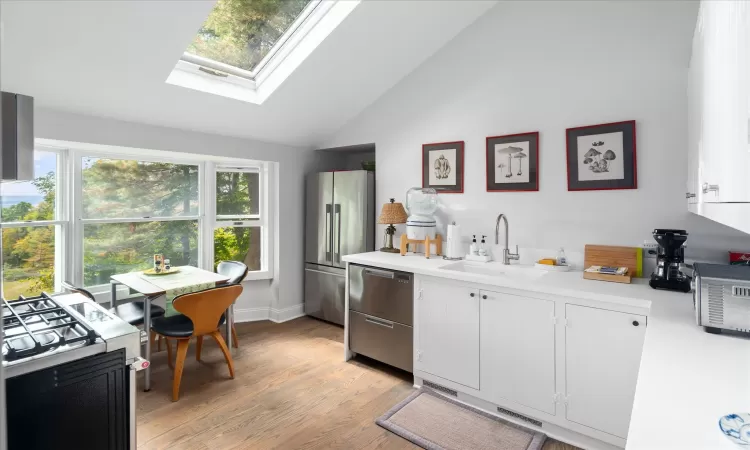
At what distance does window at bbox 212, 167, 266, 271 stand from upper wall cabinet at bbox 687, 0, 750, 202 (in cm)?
393

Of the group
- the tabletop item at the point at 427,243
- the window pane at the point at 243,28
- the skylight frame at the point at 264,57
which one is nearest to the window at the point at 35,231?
the skylight frame at the point at 264,57

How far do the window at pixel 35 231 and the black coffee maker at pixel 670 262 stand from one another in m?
4.33

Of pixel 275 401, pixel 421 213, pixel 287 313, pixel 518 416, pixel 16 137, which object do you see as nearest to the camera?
pixel 16 137

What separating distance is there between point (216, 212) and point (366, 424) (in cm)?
279

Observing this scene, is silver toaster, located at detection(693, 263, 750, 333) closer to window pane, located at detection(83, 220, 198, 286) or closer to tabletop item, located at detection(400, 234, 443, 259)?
tabletop item, located at detection(400, 234, 443, 259)

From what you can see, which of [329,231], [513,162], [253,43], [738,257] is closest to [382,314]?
[329,231]

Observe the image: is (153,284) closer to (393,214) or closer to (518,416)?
(393,214)

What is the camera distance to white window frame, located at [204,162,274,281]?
4.20 meters

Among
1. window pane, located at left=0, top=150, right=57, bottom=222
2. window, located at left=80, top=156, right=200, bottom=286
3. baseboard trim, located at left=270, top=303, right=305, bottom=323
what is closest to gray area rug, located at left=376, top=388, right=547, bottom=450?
baseboard trim, located at left=270, top=303, right=305, bottom=323

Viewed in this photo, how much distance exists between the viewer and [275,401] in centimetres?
273

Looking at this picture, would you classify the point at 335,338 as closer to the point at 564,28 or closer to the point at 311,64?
the point at 311,64

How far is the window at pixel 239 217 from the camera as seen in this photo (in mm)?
4281

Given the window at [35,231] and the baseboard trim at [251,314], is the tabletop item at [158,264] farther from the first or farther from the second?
the baseboard trim at [251,314]

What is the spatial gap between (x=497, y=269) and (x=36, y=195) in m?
3.67
